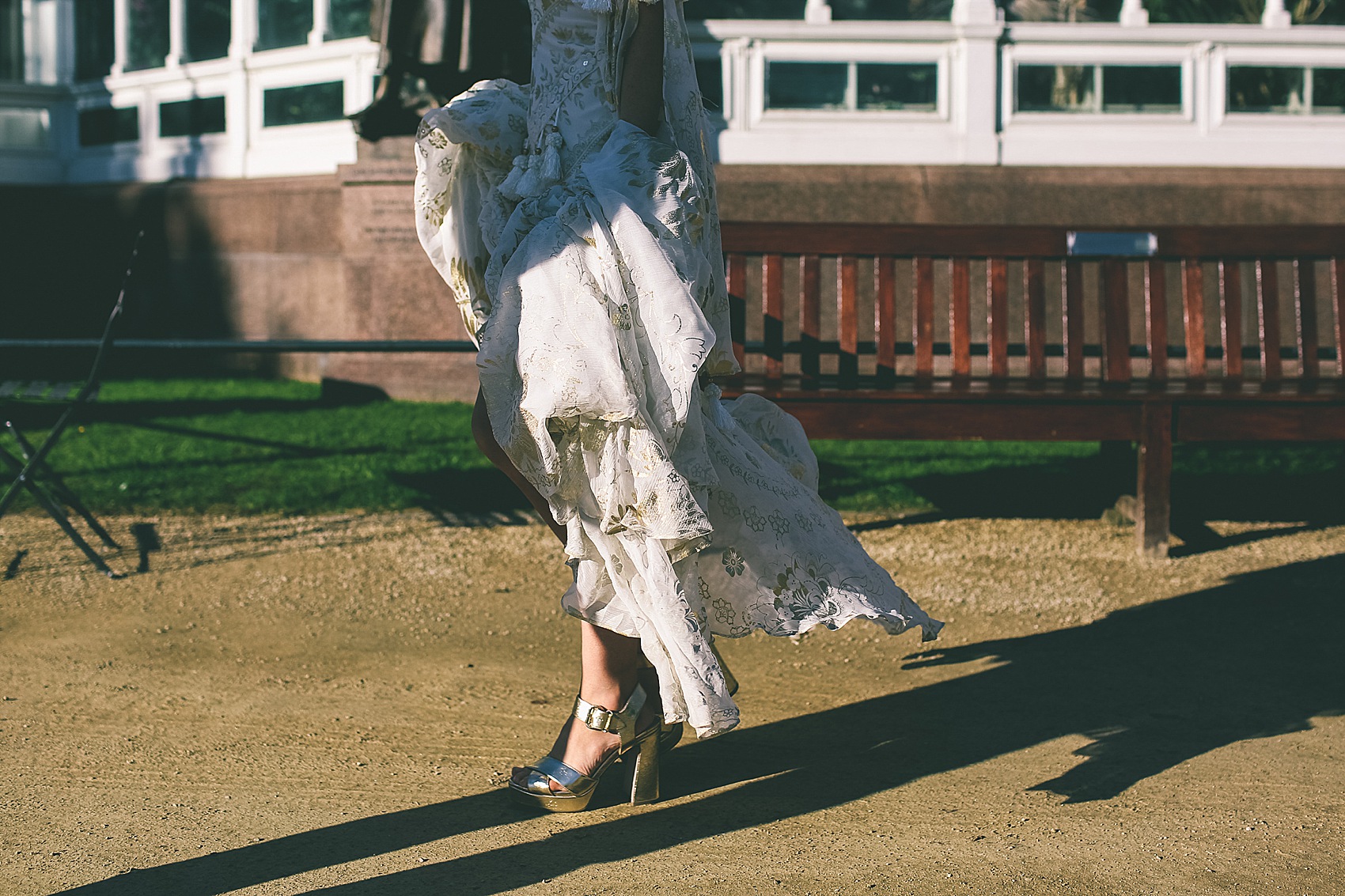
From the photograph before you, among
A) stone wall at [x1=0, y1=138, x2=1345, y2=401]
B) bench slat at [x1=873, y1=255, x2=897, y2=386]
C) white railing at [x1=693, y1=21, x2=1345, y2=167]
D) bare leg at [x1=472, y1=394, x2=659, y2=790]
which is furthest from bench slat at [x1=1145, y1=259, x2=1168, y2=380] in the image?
white railing at [x1=693, y1=21, x2=1345, y2=167]

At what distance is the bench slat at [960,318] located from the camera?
16.1ft

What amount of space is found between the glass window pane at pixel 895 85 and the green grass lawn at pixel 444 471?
11.3 ft

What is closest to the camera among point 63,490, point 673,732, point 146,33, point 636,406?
point 636,406

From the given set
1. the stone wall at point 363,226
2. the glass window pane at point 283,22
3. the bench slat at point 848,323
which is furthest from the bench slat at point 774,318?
the glass window pane at point 283,22

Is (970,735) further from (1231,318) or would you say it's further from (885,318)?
(1231,318)

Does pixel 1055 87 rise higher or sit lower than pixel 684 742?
higher

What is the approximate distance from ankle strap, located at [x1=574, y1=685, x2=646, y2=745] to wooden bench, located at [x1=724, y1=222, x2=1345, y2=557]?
2.11 meters

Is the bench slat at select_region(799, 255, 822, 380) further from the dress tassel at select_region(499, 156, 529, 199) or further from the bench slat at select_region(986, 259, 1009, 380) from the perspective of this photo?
the dress tassel at select_region(499, 156, 529, 199)

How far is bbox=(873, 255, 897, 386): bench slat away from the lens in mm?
4871

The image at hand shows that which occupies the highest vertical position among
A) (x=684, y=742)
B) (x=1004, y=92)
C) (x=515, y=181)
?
(x=1004, y=92)

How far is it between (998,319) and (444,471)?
2.49 meters


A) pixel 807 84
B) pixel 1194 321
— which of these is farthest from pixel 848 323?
pixel 807 84

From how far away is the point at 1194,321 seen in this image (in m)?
4.96

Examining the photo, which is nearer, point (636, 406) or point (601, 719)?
point (636, 406)
